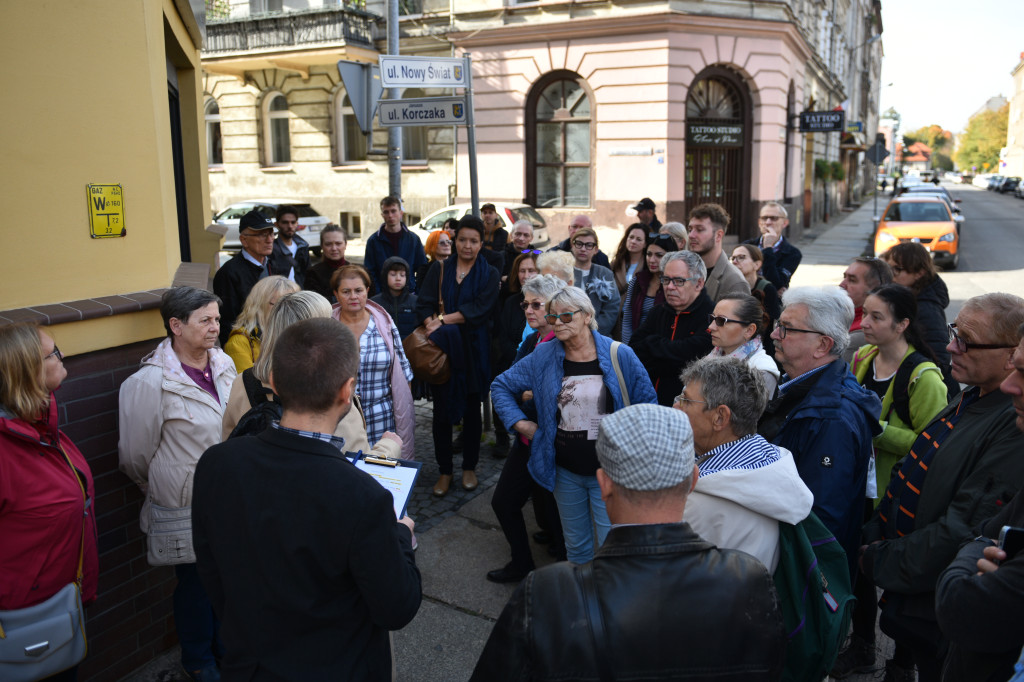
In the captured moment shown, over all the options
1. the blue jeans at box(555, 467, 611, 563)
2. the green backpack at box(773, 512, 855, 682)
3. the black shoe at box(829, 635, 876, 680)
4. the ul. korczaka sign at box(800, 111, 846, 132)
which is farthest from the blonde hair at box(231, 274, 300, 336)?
the ul. korczaka sign at box(800, 111, 846, 132)

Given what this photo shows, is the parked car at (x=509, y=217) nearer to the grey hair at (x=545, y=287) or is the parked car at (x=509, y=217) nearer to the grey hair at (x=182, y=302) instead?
the grey hair at (x=545, y=287)

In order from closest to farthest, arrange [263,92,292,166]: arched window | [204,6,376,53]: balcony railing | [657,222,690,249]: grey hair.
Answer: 1. [657,222,690,249]: grey hair
2. [204,6,376,53]: balcony railing
3. [263,92,292,166]: arched window

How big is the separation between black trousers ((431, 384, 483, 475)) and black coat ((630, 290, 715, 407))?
5.11 ft

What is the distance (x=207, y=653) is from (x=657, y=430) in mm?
2755

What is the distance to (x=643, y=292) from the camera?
5824 millimetres

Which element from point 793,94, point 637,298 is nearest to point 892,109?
point 793,94

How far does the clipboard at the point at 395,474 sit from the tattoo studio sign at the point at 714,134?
692 inches

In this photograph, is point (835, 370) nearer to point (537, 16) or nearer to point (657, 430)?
point (657, 430)

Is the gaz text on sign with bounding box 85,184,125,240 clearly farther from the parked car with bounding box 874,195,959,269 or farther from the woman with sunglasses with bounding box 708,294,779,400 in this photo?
the parked car with bounding box 874,195,959,269

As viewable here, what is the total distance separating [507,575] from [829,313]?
7.98ft

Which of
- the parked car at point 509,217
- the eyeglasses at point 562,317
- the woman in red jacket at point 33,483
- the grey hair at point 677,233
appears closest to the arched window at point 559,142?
the parked car at point 509,217

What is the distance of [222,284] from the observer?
18.9 feet

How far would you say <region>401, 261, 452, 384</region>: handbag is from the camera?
5598 mm

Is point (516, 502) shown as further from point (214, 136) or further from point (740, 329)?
point (214, 136)
